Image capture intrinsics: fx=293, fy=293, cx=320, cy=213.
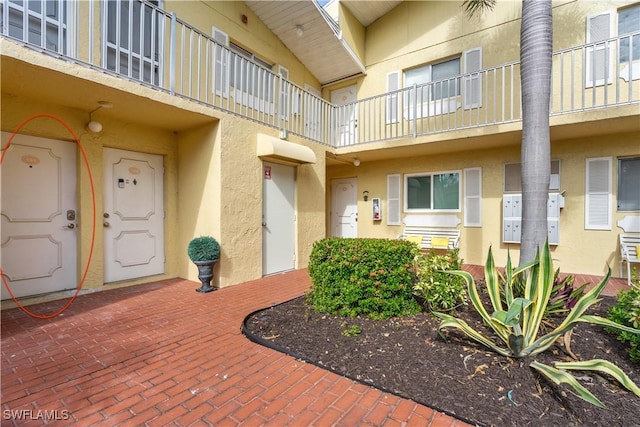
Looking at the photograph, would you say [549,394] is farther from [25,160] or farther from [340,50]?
[340,50]

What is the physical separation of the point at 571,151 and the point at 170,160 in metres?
8.68

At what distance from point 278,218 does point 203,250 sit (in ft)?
6.35

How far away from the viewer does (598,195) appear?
6.24m

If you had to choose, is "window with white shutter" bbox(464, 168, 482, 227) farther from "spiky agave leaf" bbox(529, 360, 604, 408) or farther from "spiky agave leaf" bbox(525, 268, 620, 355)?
"spiky agave leaf" bbox(529, 360, 604, 408)

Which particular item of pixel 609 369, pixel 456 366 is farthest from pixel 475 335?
pixel 609 369

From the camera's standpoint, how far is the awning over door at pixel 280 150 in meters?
5.79

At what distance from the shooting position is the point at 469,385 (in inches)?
94.3

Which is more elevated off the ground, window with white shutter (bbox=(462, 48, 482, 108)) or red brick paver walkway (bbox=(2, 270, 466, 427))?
window with white shutter (bbox=(462, 48, 482, 108))

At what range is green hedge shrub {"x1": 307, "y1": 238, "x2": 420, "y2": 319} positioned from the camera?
382 cm

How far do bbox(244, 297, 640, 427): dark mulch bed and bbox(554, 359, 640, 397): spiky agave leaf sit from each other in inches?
6.5

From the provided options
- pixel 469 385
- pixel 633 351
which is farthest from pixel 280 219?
pixel 633 351

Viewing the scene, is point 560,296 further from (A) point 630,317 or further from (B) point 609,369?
(B) point 609,369

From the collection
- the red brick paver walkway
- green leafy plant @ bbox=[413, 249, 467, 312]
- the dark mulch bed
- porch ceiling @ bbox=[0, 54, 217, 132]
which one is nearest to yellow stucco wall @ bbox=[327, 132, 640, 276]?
green leafy plant @ bbox=[413, 249, 467, 312]
